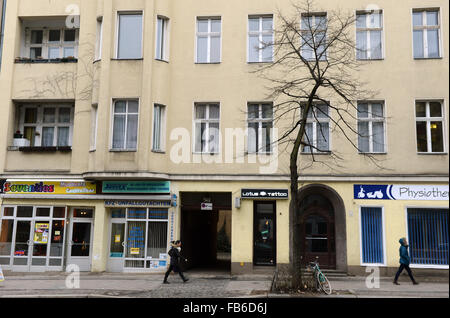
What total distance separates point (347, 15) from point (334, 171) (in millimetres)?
6039

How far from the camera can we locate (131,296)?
12.2m

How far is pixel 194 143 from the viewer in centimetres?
1691

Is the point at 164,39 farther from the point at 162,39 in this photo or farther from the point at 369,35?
the point at 369,35

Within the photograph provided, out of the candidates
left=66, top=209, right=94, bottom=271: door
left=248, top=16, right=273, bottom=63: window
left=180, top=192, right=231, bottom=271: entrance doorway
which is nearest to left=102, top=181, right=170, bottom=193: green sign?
left=180, top=192, right=231, bottom=271: entrance doorway

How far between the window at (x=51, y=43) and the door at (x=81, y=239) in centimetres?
690

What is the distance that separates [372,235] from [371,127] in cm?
404

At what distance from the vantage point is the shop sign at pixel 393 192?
15.1 m

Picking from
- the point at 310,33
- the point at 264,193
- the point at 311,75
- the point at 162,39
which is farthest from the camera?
the point at 162,39

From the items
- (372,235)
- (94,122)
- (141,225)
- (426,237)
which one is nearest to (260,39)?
(94,122)

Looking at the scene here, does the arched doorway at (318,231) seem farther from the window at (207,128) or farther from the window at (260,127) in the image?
the window at (207,128)

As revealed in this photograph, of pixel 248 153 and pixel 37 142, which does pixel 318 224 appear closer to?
pixel 248 153

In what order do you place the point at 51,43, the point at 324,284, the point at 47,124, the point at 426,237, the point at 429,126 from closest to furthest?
the point at 324,284 → the point at 426,237 → the point at 429,126 → the point at 47,124 → the point at 51,43

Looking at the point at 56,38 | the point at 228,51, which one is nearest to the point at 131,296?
the point at 228,51
